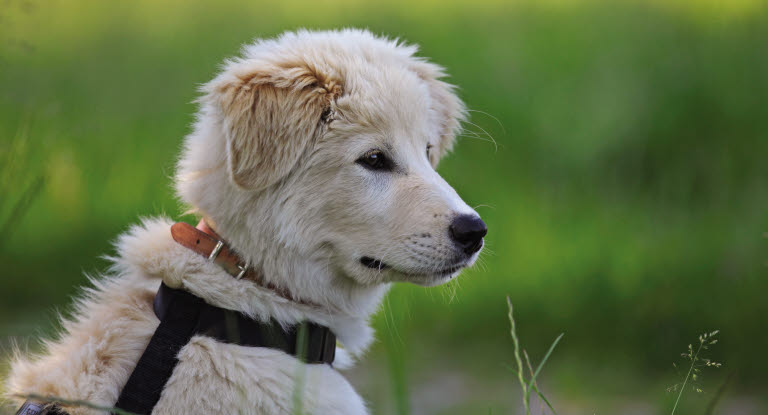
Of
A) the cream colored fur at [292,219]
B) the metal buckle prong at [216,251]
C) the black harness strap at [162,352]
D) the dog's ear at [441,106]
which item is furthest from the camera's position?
the dog's ear at [441,106]

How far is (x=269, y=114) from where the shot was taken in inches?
109

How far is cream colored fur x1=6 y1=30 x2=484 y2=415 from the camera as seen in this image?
8.41 ft

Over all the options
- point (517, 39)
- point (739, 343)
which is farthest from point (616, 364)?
point (517, 39)

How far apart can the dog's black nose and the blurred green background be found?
0.79 m

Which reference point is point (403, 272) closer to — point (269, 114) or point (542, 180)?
point (269, 114)

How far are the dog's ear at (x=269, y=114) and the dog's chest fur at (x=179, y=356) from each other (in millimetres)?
381

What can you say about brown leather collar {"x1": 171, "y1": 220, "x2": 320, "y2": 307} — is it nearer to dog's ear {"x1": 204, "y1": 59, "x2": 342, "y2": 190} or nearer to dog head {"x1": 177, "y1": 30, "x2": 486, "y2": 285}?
dog head {"x1": 177, "y1": 30, "x2": 486, "y2": 285}

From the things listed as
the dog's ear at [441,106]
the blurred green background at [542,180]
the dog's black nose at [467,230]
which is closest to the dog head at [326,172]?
the dog's black nose at [467,230]

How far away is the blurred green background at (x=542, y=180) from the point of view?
4.61 metres

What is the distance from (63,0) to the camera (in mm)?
8516

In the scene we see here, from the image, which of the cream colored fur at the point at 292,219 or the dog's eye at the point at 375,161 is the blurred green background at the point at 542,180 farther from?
the dog's eye at the point at 375,161

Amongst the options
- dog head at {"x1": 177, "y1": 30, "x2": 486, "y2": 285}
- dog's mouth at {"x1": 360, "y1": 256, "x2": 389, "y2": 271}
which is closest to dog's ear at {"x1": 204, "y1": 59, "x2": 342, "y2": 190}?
dog head at {"x1": 177, "y1": 30, "x2": 486, "y2": 285}

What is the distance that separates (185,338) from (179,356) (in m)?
0.07

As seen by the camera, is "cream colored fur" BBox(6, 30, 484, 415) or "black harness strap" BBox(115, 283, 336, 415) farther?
"cream colored fur" BBox(6, 30, 484, 415)
